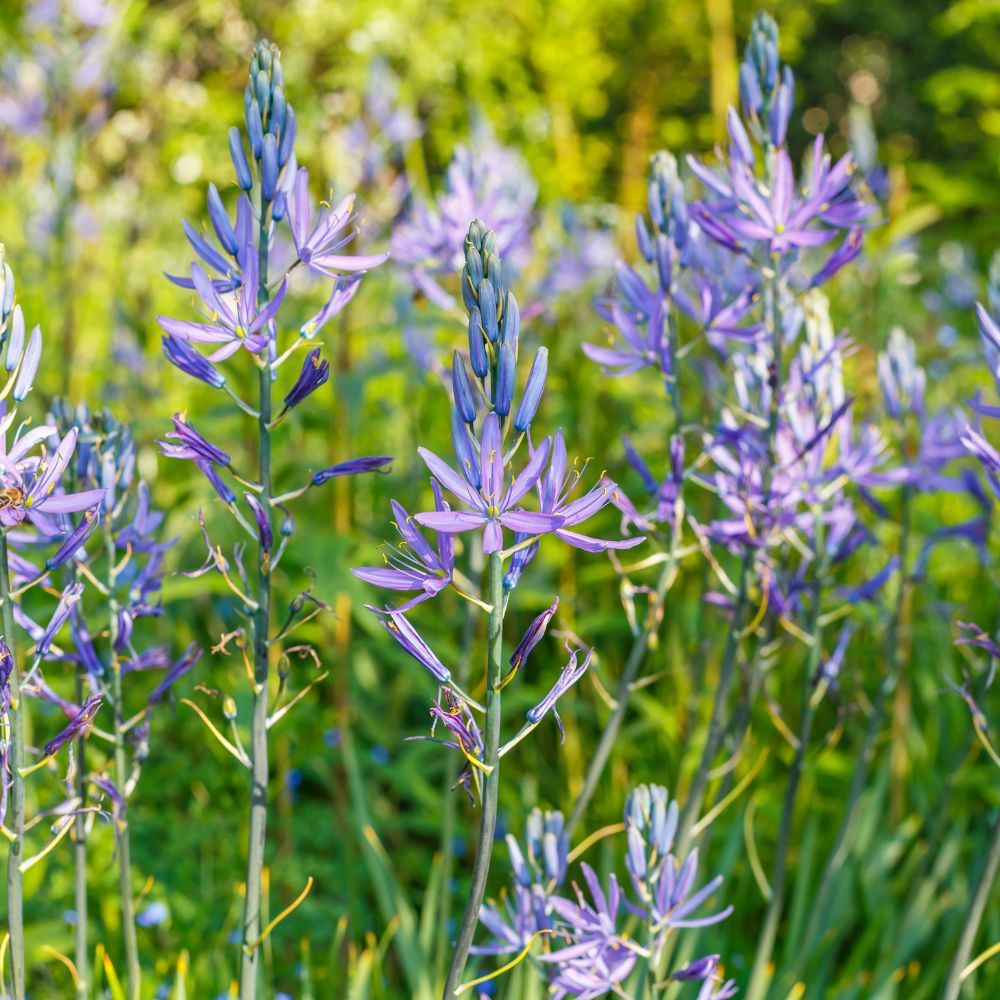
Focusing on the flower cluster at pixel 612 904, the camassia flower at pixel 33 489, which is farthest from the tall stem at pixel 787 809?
the camassia flower at pixel 33 489

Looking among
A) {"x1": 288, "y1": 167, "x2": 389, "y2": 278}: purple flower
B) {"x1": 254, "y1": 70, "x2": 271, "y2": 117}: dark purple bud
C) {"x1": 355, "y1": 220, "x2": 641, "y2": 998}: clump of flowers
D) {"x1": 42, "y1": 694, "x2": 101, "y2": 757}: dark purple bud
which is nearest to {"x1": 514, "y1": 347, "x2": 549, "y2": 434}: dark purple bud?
{"x1": 355, "y1": 220, "x2": 641, "y2": 998}: clump of flowers

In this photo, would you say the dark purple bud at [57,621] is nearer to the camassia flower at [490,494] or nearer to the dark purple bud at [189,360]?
the dark purple bud at [189,360]

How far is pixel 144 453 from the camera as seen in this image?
4.26m

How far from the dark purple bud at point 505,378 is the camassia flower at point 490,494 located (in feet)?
0.09

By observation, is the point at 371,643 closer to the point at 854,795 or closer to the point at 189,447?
the point at 854,795

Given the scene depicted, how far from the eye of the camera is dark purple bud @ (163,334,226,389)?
1.42m

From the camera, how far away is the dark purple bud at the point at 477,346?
1254 millimetres

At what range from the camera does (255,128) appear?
4.85 feet

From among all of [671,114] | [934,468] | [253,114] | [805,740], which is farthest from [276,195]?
[671,114]

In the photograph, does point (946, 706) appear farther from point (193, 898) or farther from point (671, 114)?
point (671, 114)

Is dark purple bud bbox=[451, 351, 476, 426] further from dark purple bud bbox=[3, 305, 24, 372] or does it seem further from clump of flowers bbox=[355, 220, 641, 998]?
dark purple bud bbox=[3, 305, 24, 372]

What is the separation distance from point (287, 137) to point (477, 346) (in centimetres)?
53

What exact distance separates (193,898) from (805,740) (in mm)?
1748

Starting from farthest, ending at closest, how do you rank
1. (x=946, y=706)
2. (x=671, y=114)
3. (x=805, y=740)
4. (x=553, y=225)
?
(x=671, y=114)
(x=553, y=225)
(x=946, y=706)
(x=805, y=740)
